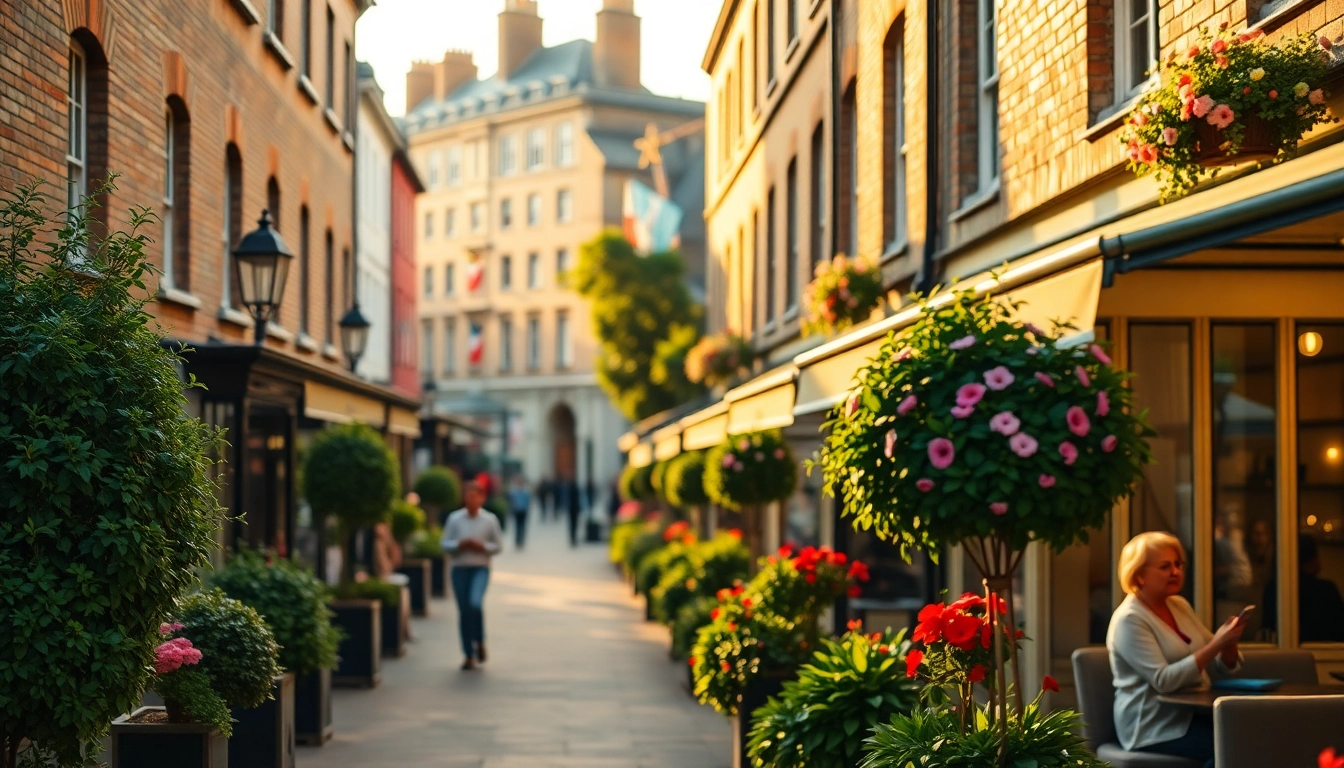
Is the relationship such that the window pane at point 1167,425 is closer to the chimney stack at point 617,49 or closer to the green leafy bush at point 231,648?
the green leafy bush at point 231,648

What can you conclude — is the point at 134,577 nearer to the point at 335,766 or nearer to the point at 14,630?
the point at 14,630

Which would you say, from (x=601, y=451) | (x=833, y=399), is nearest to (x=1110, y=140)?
(x=833, y=399)

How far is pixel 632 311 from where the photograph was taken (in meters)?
43.8

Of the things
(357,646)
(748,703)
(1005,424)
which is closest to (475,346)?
(357,646)

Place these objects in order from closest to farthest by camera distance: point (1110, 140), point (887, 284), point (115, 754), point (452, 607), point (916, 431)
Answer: point (916, 431), point (115, 754), point (1110, 140), point (887, 284), point (452, 607)

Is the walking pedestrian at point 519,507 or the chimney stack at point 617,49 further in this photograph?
the chimney stack at point 617,49

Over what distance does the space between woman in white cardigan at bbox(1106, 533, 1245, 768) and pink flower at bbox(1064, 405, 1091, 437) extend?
1943 millimetres

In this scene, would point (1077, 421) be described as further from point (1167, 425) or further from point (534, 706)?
point (534, 706)

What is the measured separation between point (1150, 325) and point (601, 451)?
65226 millimetres

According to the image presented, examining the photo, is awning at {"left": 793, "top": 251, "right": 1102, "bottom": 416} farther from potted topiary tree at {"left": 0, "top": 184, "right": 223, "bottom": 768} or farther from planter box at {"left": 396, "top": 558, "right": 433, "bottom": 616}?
planter box at {"left": 396, "top": 558, "right": 433, "bottom": 616}

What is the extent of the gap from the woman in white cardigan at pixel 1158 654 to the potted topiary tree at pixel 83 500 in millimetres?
→ 4113

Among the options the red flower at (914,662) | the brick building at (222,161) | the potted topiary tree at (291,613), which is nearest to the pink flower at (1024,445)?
the red flower at (914,662)

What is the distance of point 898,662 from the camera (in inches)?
327

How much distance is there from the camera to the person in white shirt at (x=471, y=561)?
16.3 m
